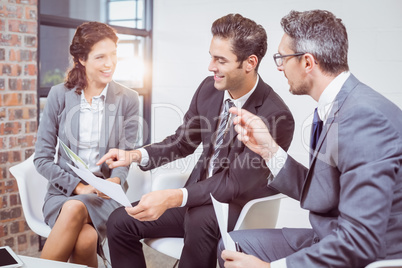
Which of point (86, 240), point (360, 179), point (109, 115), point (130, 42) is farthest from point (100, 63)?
point (360, 179)

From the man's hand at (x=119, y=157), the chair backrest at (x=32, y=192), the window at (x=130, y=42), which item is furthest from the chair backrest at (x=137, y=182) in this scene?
the window at (x=130, y=42)

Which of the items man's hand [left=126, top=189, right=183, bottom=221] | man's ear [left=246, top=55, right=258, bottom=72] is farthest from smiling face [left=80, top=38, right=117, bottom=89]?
man's hand [left=126, top=189, right=183, bottom=221]

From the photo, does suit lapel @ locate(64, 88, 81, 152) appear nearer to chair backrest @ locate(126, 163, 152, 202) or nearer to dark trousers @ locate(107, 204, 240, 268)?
chair backrest @ locate(126, 163, 152, 202)

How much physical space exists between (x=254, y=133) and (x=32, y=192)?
4.28 feet

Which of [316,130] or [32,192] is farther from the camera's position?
[32,192]

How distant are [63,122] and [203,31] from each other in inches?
59.3

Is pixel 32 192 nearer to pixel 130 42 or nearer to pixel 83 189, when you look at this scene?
pixel 83 189

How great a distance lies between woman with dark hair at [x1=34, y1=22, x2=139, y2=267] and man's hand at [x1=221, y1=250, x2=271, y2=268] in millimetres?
932

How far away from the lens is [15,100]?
9.37 ft

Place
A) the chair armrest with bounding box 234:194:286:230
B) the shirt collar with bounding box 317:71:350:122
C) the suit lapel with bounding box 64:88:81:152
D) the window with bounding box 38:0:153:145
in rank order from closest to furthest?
the shirt collar with bounding box 317:71:350:122, the chair armrest with bounding box 234:194:286:230, the suit lapel with bounding box 64:88:81:152, the window with bounding box 38:0:153:145

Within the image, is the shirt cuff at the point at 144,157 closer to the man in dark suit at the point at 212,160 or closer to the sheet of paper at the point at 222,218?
the man in dark suit at the point at 212,160

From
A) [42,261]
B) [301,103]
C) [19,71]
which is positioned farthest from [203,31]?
[42,261]

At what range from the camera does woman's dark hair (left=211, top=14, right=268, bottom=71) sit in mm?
2225

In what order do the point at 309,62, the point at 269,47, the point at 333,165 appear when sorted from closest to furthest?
the point at 333,165, the point at 309,62, the point at 269,47
